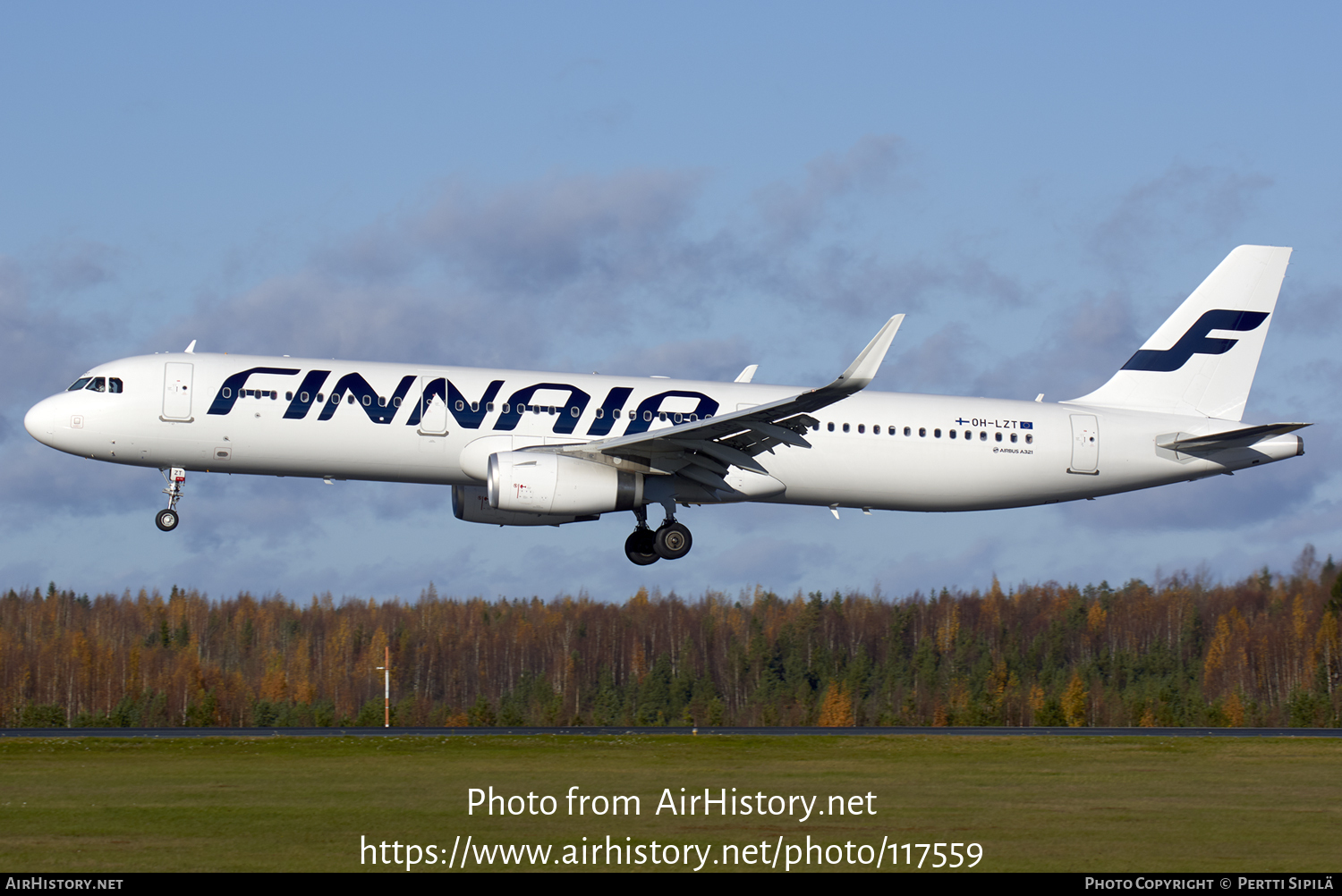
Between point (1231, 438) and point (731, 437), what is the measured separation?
12.9 metres

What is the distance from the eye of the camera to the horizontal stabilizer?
3406 cm

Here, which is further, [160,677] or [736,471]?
[160,677]

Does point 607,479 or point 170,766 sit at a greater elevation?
point 607,479

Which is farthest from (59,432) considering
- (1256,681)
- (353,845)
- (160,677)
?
(1256,681)

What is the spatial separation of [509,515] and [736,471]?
18.6ft

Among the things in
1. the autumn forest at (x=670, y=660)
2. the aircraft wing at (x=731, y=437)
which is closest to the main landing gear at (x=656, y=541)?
Result: the aircraft wing at (x=731, y=437)

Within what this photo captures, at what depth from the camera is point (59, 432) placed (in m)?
31.7

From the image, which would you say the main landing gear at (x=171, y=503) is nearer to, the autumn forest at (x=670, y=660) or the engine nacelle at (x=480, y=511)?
the engine nacelle at (x=480, y=511)

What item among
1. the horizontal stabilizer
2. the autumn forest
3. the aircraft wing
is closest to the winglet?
the aircraft wing

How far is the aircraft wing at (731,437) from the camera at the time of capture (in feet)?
91.5

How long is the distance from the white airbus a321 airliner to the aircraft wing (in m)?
0.06

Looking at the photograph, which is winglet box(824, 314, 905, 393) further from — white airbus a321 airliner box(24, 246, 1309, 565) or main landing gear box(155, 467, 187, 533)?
main landing gear box(155, 467, 187, 533)

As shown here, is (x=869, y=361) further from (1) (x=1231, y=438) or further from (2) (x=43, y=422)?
(2) (x=43, y=422)
